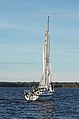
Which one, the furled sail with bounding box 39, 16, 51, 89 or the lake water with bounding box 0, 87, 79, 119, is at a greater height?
the furled sail with bounding box 39, 16, 51, 89

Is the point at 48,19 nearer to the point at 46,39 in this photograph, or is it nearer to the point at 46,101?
the point at 46,39

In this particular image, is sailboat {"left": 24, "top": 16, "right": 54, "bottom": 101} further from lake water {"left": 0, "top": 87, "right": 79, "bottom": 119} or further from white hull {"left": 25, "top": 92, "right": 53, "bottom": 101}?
lake water {"left": 0, "top": 87, "right": 79, "bottom": 119}

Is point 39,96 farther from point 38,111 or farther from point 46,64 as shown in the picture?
point 38,111

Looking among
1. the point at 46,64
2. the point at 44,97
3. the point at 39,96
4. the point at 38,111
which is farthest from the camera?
Answer: the point at 46,64

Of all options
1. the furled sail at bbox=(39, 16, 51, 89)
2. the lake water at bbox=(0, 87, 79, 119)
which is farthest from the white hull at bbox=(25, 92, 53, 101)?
the furled sail at bbox=(39, 16, 51, 89)

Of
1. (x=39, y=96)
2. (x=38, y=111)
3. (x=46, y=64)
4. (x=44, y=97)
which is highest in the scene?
(x=46, y=64)

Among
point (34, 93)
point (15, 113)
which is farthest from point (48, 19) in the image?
point (15, 113)

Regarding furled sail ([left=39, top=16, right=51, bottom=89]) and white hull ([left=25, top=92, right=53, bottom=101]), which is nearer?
white hull ([left=25, top=92, right=53, bottom=101])

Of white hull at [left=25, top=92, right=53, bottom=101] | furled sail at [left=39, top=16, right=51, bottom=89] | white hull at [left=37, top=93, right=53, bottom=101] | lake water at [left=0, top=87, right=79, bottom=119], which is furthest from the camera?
furled sail at [left=39, top=16, right=51, bottom=89]

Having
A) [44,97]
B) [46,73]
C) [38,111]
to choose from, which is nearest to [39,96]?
[44,97]

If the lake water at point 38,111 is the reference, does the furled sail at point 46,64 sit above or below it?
above

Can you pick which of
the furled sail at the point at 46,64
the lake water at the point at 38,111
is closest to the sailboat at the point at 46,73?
the furled sail at the point at 46,64

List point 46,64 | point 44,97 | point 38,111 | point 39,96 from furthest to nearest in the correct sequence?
point 46,64
point 44,97
point 39,96
point 38,111

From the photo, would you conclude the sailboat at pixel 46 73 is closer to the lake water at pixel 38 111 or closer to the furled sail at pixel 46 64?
the furled sail at pixel 46 64
